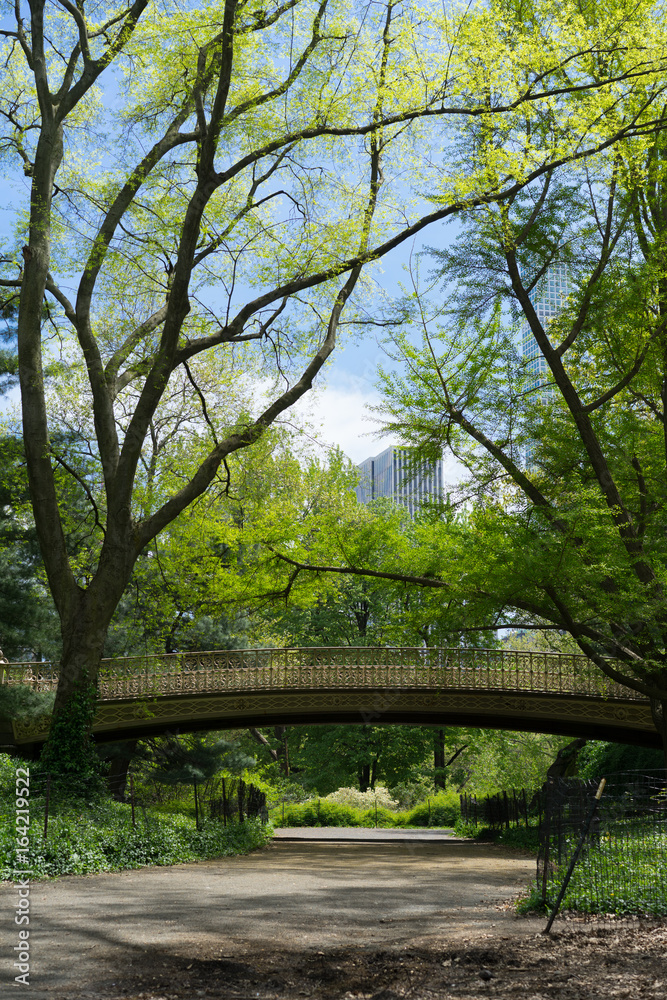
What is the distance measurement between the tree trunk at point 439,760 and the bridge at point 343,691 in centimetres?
1466

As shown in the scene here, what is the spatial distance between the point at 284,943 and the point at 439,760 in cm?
3258

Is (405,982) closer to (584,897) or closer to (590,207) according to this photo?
(584,897)

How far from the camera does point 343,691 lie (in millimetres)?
21312

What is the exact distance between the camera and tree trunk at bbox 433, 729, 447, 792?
3600 centimetres

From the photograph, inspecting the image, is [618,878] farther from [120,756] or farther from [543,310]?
[120,756]

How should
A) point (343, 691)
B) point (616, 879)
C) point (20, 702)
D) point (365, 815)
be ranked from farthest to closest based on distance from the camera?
point (365, 815) < point (343, 691) < point (20, 702) < point (616, 879)

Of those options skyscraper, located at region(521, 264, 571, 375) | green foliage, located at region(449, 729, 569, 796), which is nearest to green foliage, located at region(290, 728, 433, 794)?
green foliage, located at region(449, 729, 569, 796)

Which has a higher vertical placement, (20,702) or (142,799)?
(20,702)

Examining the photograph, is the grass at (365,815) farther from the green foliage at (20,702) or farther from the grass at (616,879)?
the grass at (616,879)

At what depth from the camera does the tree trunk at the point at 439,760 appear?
1417 inches

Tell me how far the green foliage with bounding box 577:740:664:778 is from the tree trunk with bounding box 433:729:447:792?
983 cm

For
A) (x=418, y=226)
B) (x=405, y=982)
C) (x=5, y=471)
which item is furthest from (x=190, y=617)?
(x=405, y=982)
